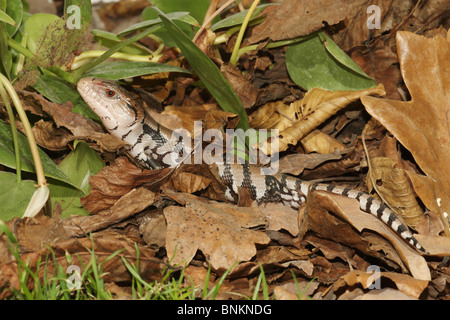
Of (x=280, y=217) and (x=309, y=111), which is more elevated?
(x=309, y=111)

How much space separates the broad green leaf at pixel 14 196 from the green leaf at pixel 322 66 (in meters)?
2.32

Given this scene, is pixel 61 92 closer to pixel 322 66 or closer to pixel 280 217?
pixel 280 217

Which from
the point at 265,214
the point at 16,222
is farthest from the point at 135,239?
the point at 265,214

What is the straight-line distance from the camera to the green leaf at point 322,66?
3.91 meters

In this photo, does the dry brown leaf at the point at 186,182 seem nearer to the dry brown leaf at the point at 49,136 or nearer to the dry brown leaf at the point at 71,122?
the dry brown leaf at the point at 71,122

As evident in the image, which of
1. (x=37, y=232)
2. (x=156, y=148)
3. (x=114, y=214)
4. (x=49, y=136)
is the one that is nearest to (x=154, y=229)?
(x=114, y=214)

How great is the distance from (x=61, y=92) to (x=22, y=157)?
0.89m

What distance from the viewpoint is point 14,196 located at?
3.02 m

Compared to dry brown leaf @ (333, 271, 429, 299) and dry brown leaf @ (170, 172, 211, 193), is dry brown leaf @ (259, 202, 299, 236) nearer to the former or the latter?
Result: dry brown leaf @ (170, 172, 211, 193)

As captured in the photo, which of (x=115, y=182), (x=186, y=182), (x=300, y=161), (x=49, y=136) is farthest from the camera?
(x=300, y=161)

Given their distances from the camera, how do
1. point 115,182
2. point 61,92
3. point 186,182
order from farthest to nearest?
point 61,92 < point 186,182 < point 115,182

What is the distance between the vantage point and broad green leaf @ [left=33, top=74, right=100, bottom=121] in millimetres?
3705

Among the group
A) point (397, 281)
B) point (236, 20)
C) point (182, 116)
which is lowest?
point (397, 281)

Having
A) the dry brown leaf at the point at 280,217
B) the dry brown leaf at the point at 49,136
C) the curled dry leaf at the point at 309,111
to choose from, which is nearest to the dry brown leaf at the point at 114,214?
the dry brown leaf at the point at 49,136
